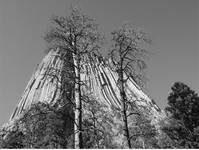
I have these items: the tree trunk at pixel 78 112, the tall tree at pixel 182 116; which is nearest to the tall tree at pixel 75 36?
the tree trunk at pixel 78 112

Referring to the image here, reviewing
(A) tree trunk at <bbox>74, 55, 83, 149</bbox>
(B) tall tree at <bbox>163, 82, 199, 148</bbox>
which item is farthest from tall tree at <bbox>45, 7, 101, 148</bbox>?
(B) tall tree at <bbox>163, 82, 199, 148</bbox>

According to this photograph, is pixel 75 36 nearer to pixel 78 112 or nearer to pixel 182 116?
pixel 78 112

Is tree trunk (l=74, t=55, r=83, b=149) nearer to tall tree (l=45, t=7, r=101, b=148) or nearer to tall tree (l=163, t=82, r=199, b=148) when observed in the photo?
tall tree (l=45, t=7, r=101, b=148)

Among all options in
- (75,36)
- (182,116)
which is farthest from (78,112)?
(182,116)

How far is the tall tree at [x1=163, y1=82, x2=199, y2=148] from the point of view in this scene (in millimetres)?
18031

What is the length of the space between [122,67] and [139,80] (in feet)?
4.44

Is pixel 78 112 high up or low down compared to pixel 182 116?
down

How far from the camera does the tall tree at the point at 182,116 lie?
18031 millimetres

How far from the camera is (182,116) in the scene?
19.3 meters

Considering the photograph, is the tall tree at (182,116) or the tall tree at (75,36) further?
the tall tree at (182,116)

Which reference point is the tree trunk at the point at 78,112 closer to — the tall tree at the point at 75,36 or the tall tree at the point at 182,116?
the tall tree at the point at 75,36

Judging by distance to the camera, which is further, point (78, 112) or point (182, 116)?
point (182, 116)

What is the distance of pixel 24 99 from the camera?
76.0 metres

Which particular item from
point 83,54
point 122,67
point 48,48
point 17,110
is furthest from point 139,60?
point 17,110
